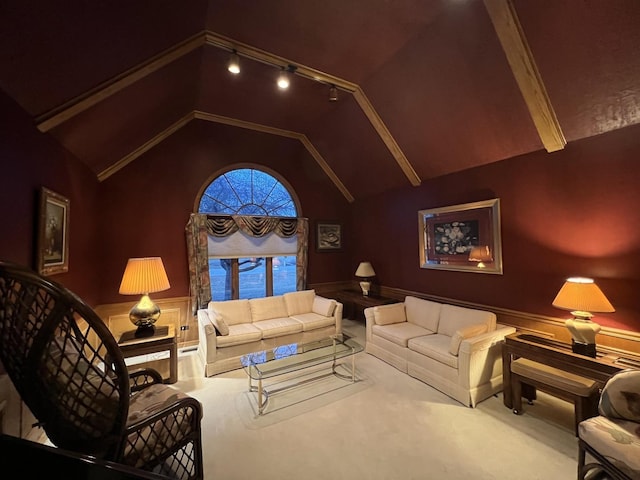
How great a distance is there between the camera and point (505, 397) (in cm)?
260

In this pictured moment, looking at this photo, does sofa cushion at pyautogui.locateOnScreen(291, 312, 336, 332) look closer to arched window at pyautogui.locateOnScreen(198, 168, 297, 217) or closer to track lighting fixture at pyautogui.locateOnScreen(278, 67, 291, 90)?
arched window at pyautogui.locateOnScreen(198, 168, 297, 217)

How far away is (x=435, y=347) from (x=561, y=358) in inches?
41.7

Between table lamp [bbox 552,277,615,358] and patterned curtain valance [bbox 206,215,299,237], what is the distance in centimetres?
391

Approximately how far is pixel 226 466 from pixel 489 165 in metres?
4.07

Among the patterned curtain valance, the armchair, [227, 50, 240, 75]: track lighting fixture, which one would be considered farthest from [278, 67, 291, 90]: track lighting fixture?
the armchair

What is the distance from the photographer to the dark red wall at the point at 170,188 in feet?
12.6

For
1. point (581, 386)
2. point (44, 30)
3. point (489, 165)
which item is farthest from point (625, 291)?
point (44, 30)

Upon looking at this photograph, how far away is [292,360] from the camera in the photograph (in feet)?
9.62

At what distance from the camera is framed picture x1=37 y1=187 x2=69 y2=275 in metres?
2.15

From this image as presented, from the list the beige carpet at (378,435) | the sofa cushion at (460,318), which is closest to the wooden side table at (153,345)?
the beige carpet at (378,435)

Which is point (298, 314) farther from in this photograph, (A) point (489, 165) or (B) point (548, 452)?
(A) point (489, 165)

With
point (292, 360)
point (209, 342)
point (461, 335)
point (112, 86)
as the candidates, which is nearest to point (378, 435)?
point (292, 360)

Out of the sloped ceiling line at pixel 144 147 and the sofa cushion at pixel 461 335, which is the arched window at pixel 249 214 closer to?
the sloped ceiling line at pixel 144 147

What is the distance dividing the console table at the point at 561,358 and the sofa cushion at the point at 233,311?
3.17m
